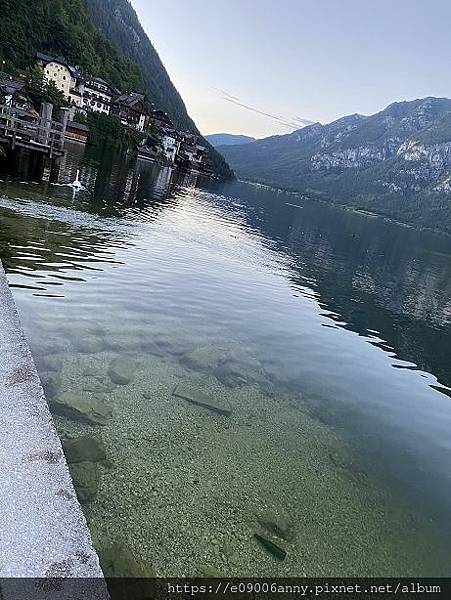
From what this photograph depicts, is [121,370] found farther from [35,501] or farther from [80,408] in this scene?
[35,501]

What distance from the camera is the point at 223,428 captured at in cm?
934

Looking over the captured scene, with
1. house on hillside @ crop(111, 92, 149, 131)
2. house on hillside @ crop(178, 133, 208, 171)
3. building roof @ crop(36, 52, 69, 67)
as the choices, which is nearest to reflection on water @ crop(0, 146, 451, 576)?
building roof @ crop(36, 52, 69, 67)

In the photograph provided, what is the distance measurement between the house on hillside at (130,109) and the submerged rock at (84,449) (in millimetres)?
132517

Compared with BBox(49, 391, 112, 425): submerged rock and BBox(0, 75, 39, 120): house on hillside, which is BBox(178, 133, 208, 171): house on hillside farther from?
BBox(49, 391, 112, 425): submerged rock

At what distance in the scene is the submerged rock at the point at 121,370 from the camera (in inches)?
391

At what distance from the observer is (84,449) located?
23.9 ft

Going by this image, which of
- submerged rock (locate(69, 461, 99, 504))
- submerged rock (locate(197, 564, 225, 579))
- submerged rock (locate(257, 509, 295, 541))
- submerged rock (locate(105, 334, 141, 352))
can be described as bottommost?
submerged rock (locate(257, 509, 295, 541))

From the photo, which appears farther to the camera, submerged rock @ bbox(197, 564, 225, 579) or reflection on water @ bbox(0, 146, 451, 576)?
reflection on water @ bbox(0, 146, 451, 576)

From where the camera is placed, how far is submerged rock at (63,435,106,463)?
23.2 feet

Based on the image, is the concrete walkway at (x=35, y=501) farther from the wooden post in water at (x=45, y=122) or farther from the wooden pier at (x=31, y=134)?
the wooden post in water at (x=45, y=122)

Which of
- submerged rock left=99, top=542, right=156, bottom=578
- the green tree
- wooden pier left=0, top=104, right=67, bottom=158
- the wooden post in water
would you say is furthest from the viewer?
the green tree

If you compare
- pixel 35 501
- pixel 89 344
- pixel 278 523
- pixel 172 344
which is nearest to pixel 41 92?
pixel 172 344

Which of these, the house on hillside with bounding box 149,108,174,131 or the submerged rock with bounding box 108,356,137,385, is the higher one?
the house on hillside with bounding box 149,108,174,131

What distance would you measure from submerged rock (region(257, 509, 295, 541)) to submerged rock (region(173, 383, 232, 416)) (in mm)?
2979
